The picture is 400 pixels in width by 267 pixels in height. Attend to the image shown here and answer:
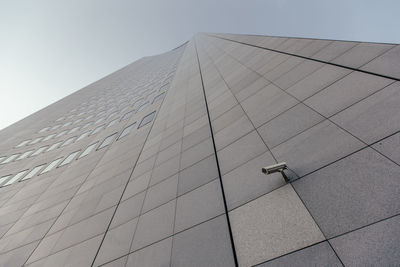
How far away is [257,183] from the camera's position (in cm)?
521

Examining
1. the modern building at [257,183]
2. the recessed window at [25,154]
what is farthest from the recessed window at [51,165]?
the recessed window at [25,154]

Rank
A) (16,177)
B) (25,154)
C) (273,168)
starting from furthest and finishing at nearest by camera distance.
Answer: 1. (25,154)
2. (16,177)
3. (273,168)

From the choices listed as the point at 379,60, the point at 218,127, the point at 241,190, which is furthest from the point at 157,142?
the point at 379,60

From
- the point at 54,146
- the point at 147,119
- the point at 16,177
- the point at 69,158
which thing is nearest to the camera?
the point at 147,119

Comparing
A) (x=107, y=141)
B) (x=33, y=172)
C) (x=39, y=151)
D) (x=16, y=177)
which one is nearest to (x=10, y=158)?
(x=39, y=151)

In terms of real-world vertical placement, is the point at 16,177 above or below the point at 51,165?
above

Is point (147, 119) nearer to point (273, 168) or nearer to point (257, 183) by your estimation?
point (257, 183)

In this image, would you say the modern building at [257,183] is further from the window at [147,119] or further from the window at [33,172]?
the window at [33,172]

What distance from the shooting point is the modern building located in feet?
11.8

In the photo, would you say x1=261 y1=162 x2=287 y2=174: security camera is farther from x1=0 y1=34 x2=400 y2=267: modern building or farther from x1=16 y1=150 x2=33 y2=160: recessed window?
x1=16 y1=150 x2=33 y2=160: recessed window

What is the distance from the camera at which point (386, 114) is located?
15.4 ft

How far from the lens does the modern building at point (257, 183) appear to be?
3.61 metres

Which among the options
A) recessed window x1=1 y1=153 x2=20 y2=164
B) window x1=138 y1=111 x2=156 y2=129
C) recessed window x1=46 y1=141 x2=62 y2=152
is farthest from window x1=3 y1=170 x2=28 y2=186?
window x1=138 y1=111 x2=156 y2=129

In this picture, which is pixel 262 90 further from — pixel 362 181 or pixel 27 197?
pixel 27 197
